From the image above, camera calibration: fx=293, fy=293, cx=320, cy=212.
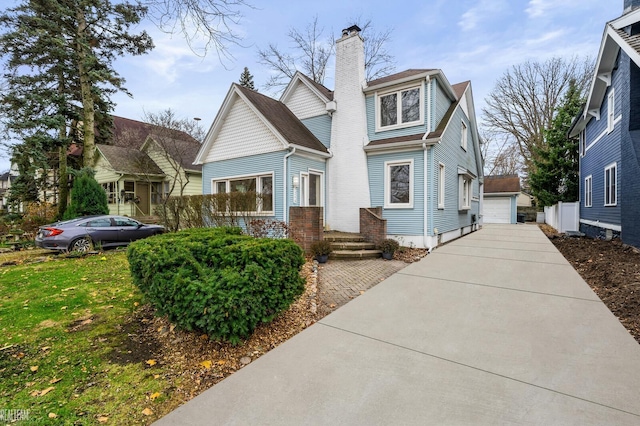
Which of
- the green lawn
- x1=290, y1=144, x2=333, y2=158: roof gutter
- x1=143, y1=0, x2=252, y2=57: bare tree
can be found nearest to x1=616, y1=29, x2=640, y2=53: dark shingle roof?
x1=290, y1=144, x2=333, y2=158: roof gutter

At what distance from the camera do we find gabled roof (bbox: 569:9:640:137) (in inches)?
282

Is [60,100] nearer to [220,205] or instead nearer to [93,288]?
[220,205]

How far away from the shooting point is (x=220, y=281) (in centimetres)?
315

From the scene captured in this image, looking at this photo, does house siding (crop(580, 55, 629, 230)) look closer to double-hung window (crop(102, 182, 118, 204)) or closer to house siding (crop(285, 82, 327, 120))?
house siding (crop(285, 82, 327, 120))

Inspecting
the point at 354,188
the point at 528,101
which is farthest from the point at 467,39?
the point at 528,101

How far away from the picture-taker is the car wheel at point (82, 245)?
995 cm

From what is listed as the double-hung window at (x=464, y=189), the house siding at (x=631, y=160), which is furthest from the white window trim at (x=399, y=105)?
the house siding at (x=631, y=160)

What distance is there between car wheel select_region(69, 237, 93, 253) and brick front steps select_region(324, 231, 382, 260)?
27.2 feet

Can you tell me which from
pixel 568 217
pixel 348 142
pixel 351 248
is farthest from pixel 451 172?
pixel 568 217

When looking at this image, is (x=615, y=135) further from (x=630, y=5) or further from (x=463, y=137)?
(x=463, y=137)

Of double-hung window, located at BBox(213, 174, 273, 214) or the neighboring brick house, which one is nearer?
the neighboring brick house

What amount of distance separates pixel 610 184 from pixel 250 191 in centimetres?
1319

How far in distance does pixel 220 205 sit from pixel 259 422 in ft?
26.0

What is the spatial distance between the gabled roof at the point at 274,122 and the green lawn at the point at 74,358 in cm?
646
